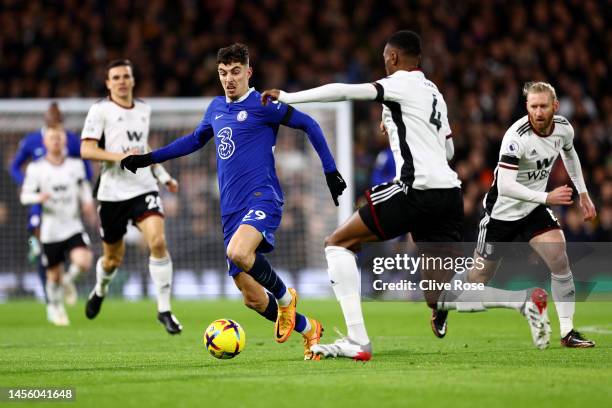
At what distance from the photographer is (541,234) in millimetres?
9328

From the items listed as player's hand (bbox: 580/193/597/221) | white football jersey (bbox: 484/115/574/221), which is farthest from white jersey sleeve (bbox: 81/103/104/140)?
player's hand (bbox: 580/193/597/221)

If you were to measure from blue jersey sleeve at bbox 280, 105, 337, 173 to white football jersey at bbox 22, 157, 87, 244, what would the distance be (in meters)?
6.75

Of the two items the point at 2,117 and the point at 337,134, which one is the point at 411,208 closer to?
the point at 337,134

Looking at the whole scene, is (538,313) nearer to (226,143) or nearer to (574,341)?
(574,341)

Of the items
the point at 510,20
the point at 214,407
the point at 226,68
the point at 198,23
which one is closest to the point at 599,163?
the point at 510,20

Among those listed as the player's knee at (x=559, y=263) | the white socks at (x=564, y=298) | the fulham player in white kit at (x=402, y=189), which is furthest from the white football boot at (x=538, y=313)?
the fulham player in white kit at (x=402, y=189)

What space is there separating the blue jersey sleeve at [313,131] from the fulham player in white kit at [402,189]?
628 millimetres

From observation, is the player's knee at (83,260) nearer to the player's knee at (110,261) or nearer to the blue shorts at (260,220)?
the player's knee at (110,261)

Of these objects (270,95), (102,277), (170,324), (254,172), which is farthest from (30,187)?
(270,95)

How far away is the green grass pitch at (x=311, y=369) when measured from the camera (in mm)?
5961

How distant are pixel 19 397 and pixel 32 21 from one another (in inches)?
629

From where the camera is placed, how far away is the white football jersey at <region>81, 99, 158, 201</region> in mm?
11297

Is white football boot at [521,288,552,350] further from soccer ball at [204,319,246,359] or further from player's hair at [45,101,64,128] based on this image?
player's hair at [45,101,64,128]

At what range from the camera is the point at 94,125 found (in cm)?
1120
